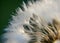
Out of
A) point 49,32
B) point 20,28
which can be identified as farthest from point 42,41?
point 20,28

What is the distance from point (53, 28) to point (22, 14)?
0.64 feet

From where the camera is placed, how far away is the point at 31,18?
99 centimetres

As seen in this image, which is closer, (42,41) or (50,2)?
(42,41)

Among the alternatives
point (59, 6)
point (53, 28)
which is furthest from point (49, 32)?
point (59, 6)

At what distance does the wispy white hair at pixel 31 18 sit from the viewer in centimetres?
95

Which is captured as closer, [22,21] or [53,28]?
Answer: [53,28]

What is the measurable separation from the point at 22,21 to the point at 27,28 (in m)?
0.07

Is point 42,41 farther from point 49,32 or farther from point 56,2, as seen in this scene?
point 56,2

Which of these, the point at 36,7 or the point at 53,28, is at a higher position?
the point at 36,7

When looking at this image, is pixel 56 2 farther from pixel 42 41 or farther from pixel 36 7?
pixel 42 41

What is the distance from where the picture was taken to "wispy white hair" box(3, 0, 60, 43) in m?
0.95

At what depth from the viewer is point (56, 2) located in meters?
1.01

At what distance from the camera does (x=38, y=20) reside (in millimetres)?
955

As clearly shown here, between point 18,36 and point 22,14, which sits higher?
point 22,14
